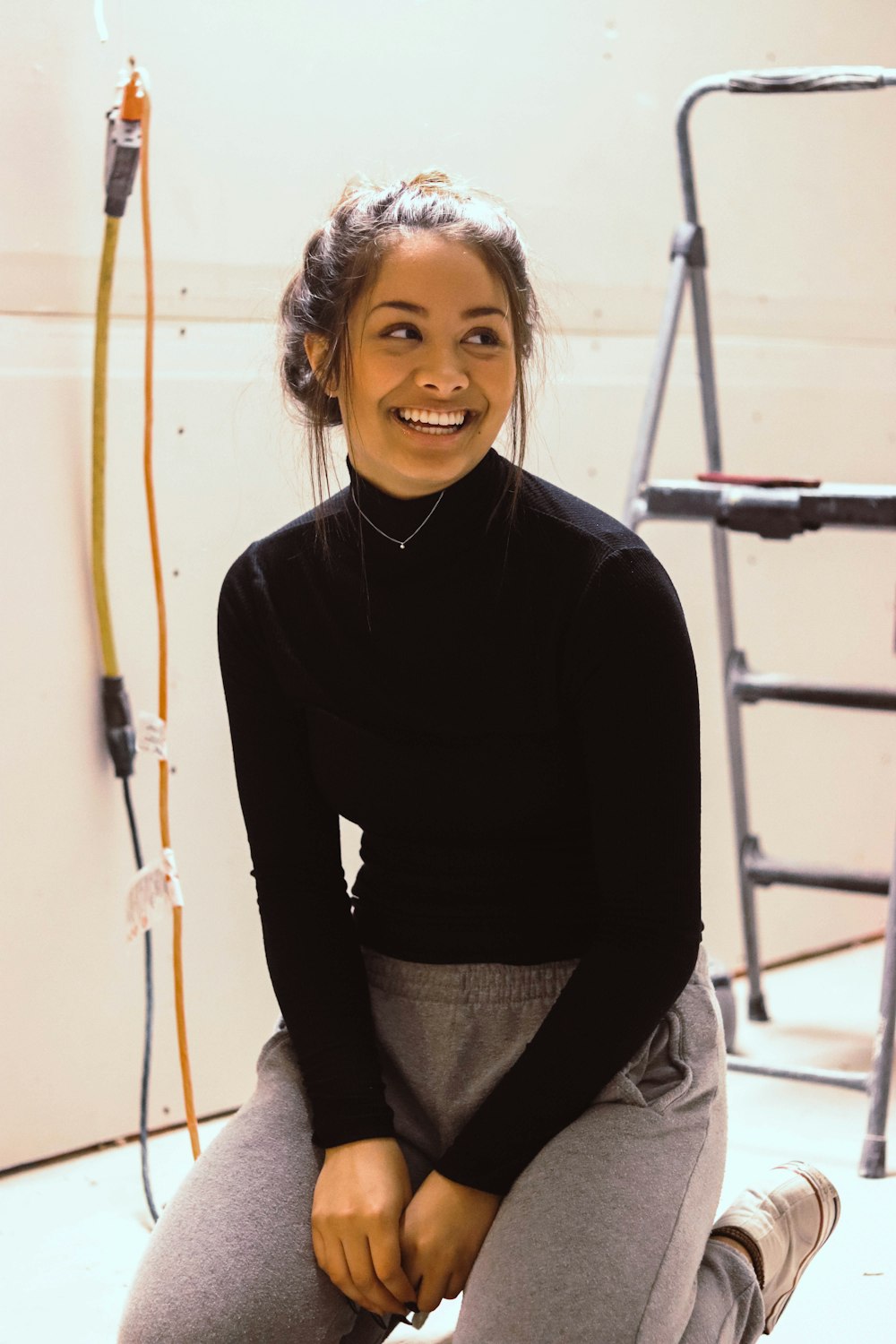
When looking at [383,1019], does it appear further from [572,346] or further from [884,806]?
[884,806]

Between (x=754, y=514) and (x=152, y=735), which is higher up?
(x=754, y=514)

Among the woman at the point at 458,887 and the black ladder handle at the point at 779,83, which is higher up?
the black ladder handle at the point at 779,83

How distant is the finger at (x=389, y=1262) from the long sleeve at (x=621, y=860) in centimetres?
6

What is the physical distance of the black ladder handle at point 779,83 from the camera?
1.76 meters

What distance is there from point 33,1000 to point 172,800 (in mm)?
283

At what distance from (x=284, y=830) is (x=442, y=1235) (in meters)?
0.35

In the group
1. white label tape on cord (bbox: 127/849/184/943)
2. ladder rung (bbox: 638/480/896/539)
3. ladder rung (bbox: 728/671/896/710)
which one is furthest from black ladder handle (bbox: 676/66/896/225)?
white label tape on cord (bbox: 127/849/184/943)

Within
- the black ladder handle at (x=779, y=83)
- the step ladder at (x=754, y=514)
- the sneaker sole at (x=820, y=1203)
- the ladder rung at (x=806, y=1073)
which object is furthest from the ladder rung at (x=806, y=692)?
the sneaker sole at (x=820, y=1203)

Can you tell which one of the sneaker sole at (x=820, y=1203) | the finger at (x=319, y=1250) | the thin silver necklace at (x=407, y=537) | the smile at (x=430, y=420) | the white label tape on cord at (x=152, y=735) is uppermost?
the smile at (x=430, y=420)

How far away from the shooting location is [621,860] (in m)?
1.09

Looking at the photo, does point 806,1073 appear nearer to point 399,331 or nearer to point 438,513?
point 438,513

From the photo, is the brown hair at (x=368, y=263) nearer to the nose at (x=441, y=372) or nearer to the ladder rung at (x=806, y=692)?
the nose at (x=441, y=372)

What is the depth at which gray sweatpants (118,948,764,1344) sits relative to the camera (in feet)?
3.29

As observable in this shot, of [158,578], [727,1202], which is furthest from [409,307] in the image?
[727,1202]
